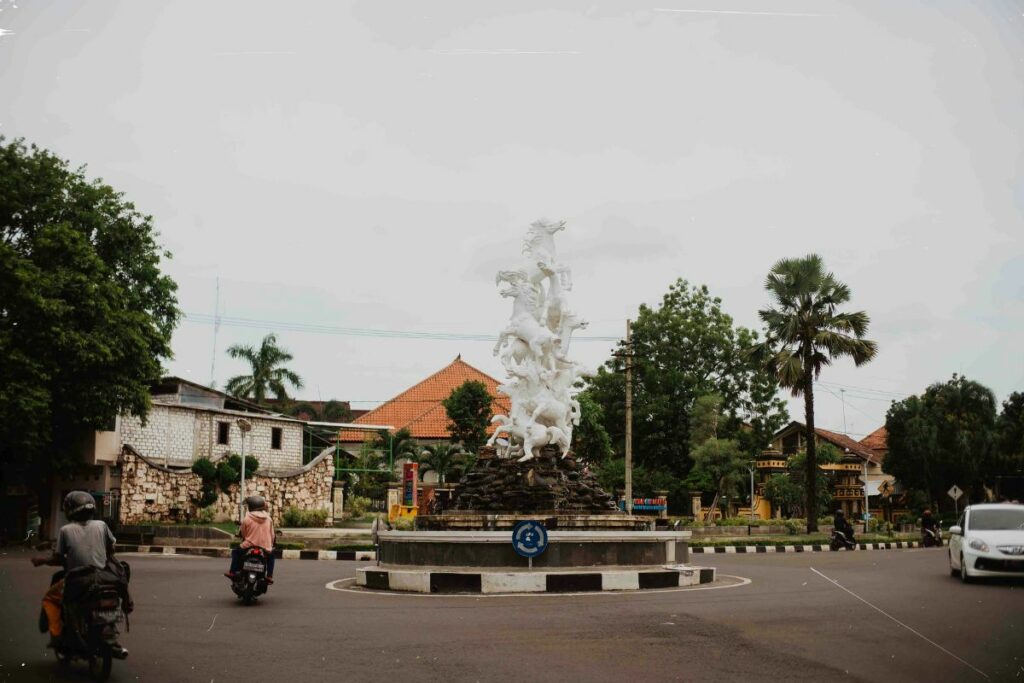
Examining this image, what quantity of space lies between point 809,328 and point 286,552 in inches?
777

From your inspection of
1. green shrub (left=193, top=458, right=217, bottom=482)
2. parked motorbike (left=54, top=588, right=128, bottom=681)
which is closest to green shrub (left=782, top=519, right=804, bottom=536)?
green shrub (left=193, top=458, right=217, bottom=482)

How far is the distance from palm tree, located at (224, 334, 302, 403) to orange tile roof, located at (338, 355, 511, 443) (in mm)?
4842

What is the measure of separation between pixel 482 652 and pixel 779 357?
2923 cm

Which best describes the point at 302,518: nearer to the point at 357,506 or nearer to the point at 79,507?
the point at 357,506

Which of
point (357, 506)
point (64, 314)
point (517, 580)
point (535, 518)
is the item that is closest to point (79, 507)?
point (517, 580)

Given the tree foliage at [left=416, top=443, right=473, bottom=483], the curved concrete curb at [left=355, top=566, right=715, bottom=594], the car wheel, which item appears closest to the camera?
the curved concrete curb at [left=355, top=566, right=715, bottom=594]

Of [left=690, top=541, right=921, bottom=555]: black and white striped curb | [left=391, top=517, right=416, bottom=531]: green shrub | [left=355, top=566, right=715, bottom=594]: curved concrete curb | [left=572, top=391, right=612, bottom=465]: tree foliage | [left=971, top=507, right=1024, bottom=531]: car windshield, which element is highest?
[left=572, top=391, right=612, bottom=465]: tree foliage

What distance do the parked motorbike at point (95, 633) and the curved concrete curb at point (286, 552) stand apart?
15.2 meters

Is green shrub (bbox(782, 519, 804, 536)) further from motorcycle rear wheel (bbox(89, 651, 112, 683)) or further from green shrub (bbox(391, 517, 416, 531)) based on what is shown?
motorcycle rear wheel (bbox(89, 651, 112, 683))

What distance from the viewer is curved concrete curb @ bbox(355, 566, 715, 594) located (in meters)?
13.5

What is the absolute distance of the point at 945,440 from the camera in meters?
51.3

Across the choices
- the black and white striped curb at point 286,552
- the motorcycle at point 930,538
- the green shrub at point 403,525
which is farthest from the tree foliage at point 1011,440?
the black and white striped curb at point 286,552

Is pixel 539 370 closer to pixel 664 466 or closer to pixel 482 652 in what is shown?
pixel 482 652

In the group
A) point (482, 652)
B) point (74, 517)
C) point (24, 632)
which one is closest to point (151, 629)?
point (24, 632)
